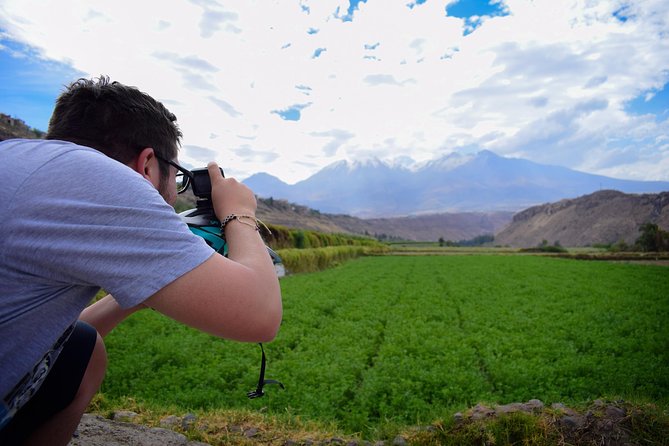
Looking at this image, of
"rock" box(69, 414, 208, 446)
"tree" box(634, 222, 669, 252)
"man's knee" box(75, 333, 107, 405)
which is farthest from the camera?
"tree" box(634, 222, 669, 252)

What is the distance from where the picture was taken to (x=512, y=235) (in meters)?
165

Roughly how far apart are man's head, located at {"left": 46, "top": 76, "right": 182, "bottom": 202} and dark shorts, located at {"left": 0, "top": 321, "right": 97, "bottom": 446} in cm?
93

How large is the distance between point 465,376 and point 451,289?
35.4 feet

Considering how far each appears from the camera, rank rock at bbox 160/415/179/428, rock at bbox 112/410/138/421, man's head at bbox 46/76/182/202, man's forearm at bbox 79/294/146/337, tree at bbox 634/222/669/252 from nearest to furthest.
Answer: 1. man's head at bbox 46/76/182/202
2. man's forearm at bbox 79/294/146/337
3. rock at bbox 160/415/179/428
4. rock at bbox 112/410/138/421
5. tree at bbox 634/222/669/252

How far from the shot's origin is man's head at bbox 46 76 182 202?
1.41 m

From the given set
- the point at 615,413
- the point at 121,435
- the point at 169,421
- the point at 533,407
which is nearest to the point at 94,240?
the point at 121,435

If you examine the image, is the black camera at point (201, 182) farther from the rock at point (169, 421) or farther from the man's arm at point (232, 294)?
the rock at point (169, 421)

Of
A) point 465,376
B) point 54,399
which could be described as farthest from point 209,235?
point 465,376

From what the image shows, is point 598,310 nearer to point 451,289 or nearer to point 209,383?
point 451,289

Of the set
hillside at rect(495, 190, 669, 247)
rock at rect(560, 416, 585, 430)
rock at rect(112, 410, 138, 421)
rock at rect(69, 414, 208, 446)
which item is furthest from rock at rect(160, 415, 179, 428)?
hillside at rect(495, 190, 669, 247)

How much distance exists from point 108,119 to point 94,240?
21.5 inches

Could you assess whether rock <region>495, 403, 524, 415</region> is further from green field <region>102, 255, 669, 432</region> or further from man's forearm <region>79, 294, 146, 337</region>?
man's forearm <region>79, 294, 146, 337</region>

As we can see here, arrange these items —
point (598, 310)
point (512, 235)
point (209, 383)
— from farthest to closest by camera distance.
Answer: point (512, 235)
point (598, 310)
point (209, 383)

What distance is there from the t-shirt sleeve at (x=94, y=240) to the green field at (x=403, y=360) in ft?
11.7
